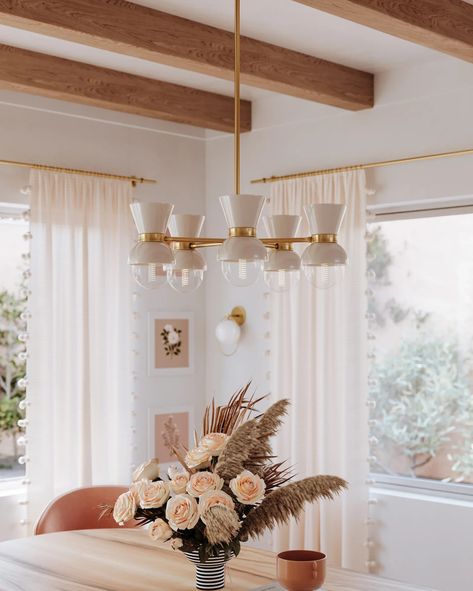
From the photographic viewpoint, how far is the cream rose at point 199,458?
8.20ft

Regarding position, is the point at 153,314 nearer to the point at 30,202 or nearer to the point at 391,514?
the point at 30,202

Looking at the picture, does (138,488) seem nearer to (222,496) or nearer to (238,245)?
(222,496)

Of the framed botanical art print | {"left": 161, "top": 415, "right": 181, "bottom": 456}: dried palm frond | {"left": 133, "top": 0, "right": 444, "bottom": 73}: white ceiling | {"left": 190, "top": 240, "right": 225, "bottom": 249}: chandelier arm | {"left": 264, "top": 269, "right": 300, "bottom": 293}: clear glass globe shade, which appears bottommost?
{"left": 161, "top": 415, "right": 181, "bottom": 456}: dried palm frond

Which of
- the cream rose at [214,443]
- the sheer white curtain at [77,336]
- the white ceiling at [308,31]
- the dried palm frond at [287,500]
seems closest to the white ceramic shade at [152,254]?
the cream rose at [214,443]

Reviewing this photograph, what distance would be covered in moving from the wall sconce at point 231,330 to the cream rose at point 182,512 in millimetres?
2534

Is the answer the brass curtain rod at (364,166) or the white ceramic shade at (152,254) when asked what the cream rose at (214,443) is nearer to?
the white ceramic shade at (152,254)

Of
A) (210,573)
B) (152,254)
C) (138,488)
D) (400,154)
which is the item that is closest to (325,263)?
(152,254)

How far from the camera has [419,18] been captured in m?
3.11

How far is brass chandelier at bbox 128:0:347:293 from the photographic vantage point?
2.55 metres

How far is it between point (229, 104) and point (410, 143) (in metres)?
1.08

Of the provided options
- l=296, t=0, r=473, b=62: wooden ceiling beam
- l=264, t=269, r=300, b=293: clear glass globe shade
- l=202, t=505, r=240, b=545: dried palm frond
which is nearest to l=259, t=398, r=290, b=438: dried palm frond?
l=202, t=505, r=240, b=545: dried palm frond

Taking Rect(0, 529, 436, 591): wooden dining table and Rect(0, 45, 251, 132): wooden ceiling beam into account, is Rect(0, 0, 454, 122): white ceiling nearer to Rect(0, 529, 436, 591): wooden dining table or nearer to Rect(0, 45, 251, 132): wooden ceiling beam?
Rect(0, 45, 251, 132): wooden ceiling beam

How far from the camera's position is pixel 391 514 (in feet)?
14.0

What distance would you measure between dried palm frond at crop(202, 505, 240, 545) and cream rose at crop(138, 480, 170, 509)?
14 cm
